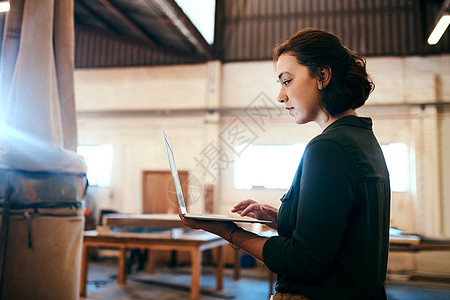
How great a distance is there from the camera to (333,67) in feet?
3.62

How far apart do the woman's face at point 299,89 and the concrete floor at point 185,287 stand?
15.4ft

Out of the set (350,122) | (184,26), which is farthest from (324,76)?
(184,26)

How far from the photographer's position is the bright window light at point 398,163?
846cm

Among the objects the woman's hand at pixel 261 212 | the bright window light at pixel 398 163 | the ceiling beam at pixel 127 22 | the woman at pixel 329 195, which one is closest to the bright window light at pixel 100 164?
the ceiling beam at pixel 127 22

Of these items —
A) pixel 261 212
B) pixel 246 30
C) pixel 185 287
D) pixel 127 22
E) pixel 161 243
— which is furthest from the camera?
pixel 246 30

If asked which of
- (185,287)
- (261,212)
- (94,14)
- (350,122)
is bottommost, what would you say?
(185,287)

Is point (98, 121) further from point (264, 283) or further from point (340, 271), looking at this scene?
point (340, 271)

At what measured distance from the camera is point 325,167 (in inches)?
36.7

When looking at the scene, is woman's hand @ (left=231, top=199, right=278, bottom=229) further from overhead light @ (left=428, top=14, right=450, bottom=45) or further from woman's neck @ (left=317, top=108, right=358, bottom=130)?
overhead light @ (left=428, top=14, right=450, bottom=45)

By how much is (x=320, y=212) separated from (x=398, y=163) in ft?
27.8

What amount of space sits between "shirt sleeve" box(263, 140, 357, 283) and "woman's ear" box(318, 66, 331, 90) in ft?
0.71

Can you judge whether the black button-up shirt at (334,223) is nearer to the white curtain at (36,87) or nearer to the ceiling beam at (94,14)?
the white curtain at (36,87)

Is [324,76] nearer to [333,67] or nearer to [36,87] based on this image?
[333,67]

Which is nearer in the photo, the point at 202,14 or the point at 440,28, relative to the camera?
the point at 440,28
